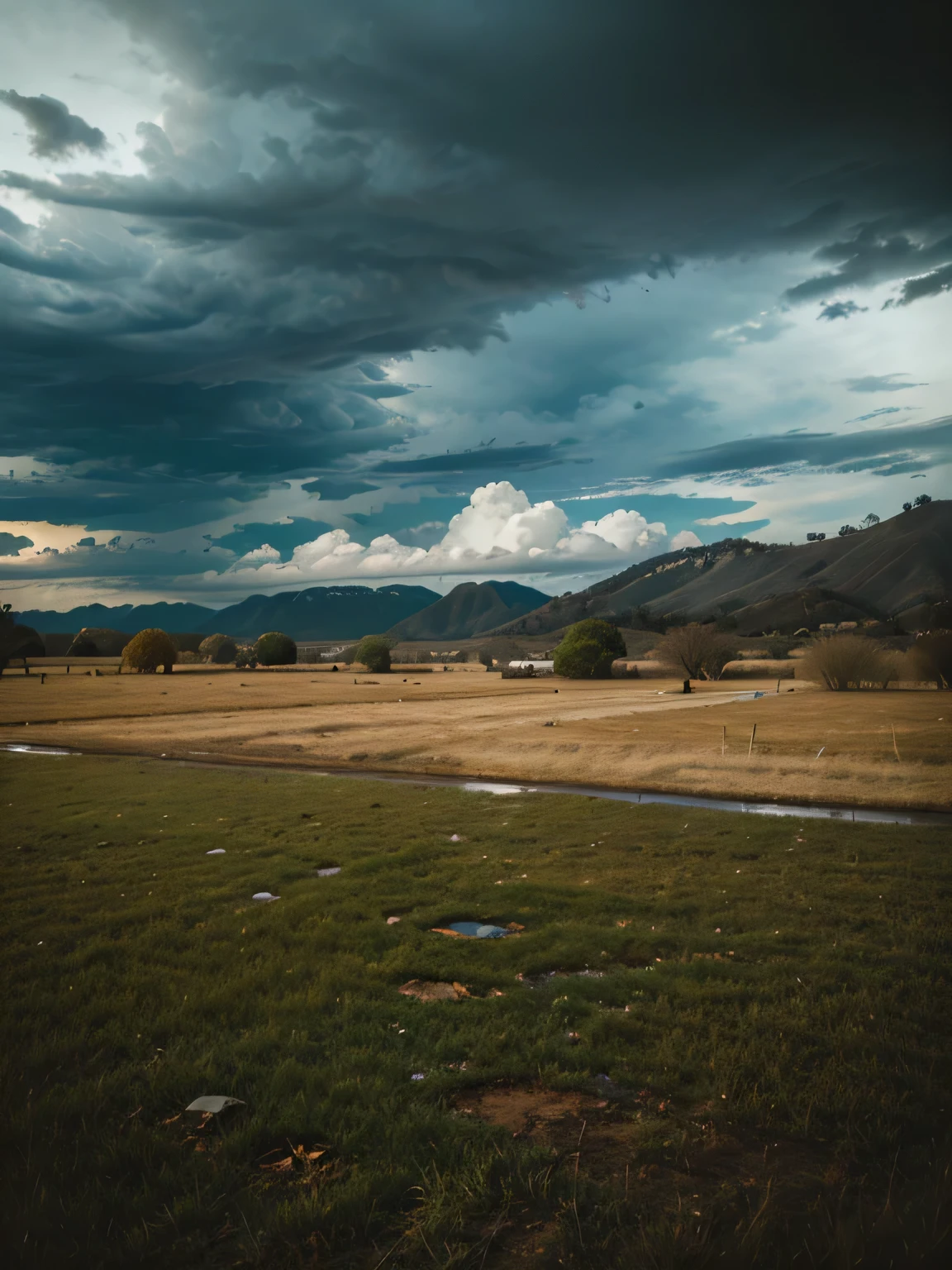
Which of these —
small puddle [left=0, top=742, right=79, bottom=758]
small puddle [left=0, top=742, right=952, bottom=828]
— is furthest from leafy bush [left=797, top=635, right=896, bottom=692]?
small puddle [left=0, top=742, right=79, bottom=758]

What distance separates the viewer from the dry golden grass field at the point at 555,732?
19141mm

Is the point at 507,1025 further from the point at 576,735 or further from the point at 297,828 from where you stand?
the point at 576,735

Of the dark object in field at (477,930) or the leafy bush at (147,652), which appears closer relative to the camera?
the dark object in field at (477,930)

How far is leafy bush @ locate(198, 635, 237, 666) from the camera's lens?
8388 cm

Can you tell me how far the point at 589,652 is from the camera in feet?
192

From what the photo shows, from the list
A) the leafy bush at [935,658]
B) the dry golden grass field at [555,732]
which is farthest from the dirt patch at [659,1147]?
the leafy bush at [935,658]

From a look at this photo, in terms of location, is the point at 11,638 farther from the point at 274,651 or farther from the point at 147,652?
the point at 274,651

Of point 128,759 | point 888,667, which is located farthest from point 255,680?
point 888,667

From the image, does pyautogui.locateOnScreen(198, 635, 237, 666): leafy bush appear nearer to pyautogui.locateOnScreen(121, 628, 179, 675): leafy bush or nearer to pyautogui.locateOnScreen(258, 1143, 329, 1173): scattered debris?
pyautogui.locateOnScreen(121, 628, 179, 675): leafy bush

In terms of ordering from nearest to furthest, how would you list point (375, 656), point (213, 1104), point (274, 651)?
point (213, 1104), point (375, 656), point (274, 651)

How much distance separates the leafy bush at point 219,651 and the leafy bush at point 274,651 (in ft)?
14.5

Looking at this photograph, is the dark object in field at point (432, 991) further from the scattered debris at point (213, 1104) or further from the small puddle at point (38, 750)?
the small puddle at point (38, 750)

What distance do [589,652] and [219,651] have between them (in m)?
46.8

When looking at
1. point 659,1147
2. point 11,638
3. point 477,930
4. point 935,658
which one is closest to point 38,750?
point 477,930
